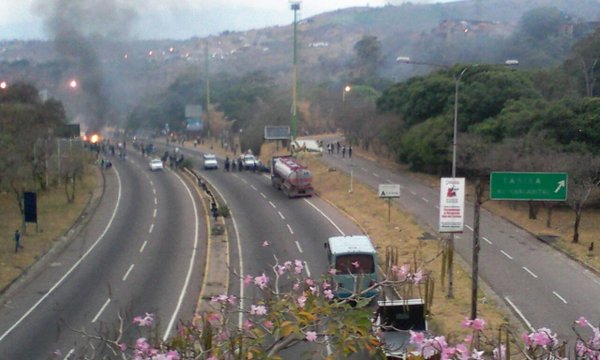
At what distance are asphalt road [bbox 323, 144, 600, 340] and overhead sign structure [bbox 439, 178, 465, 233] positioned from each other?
213 centimetres

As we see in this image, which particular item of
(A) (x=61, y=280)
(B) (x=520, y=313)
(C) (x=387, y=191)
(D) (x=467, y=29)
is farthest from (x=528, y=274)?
(D) (x=467, y=29)

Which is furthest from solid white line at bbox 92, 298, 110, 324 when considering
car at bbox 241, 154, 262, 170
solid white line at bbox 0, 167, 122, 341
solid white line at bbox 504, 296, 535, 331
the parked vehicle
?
car at bbox 241, 154, 262, 170

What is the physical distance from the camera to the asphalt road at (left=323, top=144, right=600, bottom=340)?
1864 centimetres

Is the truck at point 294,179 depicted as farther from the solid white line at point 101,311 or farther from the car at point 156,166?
the solid white line at point 101,311

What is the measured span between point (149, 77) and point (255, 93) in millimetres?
22871

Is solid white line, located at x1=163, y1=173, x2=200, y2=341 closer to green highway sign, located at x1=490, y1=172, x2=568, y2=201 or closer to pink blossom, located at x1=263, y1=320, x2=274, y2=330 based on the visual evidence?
pink blossom, located at x1=263, y1=320, x2=274, y2=330

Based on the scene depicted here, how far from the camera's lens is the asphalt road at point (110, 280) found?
691 inches

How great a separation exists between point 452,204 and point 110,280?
9850mm

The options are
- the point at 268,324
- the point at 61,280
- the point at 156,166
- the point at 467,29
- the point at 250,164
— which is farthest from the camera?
the point at 467,29

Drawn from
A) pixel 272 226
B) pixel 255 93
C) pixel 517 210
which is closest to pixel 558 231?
pixel 517 210

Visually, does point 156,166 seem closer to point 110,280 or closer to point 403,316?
point 110,280

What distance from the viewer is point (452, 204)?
20.2m

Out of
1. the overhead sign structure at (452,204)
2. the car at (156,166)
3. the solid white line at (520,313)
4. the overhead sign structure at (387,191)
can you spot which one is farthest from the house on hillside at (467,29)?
the solid white line at (520,313)

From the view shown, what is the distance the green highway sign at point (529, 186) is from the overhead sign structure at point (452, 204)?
293 cm
